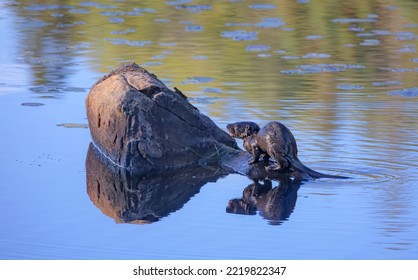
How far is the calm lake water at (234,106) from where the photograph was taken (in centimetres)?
597

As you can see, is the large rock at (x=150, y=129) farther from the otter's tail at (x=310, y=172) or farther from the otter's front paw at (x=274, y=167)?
the otter's tail at (x=310, y=172)

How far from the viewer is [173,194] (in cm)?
705

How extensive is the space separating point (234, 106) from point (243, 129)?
1916 mm

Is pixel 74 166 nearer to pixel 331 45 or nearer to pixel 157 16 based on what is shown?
pixel 331 45

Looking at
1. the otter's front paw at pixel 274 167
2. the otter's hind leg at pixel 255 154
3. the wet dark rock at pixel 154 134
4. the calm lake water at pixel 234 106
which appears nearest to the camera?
the calm lake water at pixel 234 106

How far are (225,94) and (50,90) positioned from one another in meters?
1.83

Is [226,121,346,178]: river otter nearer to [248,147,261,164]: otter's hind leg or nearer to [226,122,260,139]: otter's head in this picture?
[248,147,261,164]: otter's hind leg

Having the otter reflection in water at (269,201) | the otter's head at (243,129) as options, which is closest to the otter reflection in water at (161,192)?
the otter reflection in water at (269,201)

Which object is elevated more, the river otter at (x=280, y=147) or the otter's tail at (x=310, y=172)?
the river otter at (x=280, y=147)

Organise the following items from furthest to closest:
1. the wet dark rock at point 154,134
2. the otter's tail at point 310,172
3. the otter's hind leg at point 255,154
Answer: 1. the wet dark rock at point 154,134
2. the otter's hind leg at point 255,154
3. the otter's tail at point 310,172

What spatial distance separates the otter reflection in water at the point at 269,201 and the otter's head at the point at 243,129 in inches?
19.3

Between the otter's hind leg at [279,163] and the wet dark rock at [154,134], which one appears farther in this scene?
the wet dark rock at [154,134]

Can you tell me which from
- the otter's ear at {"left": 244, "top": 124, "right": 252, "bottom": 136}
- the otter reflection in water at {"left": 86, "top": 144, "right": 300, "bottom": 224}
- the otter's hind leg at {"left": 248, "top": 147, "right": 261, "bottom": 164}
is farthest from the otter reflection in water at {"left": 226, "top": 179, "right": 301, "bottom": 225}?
the otter's ear at {"left": 244, "top": 124, "right": 252, "bottom": 136}

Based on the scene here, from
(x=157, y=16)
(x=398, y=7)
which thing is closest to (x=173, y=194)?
(x=157, y=16)
